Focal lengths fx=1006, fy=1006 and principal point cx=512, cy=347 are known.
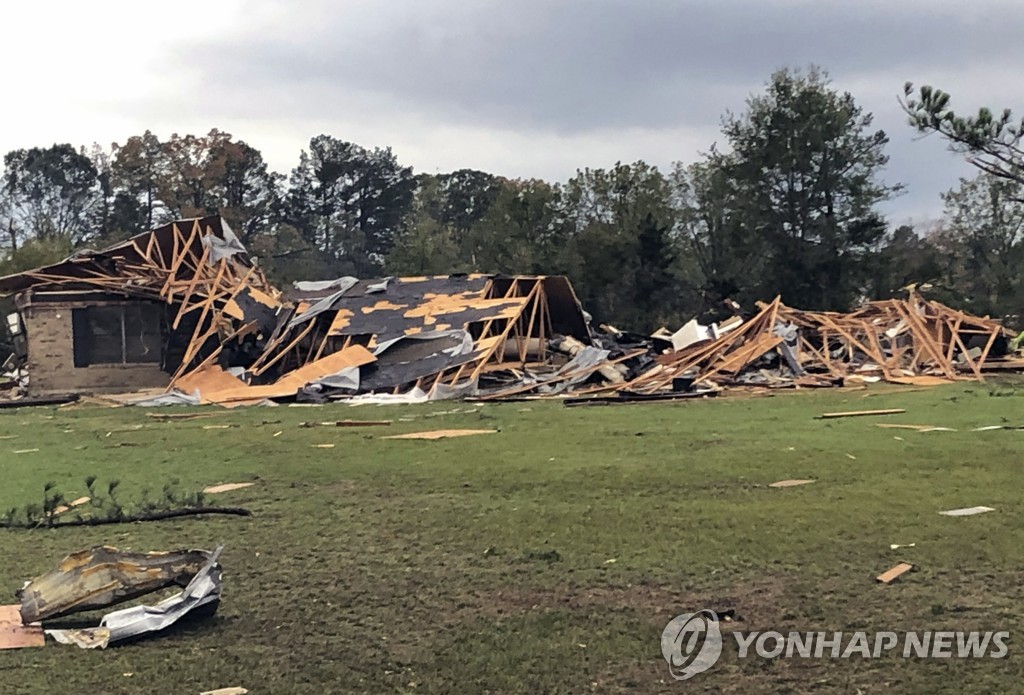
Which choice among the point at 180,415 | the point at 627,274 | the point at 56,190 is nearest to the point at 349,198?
the point at 56,190

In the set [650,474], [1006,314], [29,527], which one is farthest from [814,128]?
[29,527]

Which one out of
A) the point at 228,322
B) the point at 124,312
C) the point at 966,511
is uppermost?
the point at 124,312

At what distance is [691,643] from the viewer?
4234 mm

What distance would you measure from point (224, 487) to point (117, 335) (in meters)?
16.7

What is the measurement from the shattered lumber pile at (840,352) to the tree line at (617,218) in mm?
7663

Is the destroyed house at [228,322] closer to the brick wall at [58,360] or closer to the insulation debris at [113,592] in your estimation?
the brick wall at [58,360]

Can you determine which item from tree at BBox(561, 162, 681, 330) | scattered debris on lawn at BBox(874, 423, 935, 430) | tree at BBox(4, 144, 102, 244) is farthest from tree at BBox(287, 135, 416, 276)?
scattered debris on lawn at BBox(874, 423, 935, 430)

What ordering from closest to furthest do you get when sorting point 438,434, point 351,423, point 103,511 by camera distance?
point 103,511 → point 438,434 → point 351,423

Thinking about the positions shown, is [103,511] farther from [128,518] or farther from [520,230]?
[520,230]

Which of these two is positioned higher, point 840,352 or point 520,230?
point 520,230

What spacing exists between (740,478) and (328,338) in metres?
15.2

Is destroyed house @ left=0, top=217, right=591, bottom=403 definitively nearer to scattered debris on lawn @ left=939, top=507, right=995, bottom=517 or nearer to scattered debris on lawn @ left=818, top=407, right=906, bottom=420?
scattered debris on lawn @ left=818, top=407, right=906, bottom=420

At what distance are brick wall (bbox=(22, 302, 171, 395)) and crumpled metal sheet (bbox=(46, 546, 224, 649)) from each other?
19.9 metres

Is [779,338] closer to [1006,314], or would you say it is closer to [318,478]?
[318,478]
